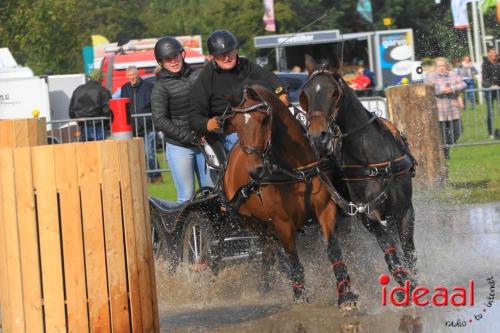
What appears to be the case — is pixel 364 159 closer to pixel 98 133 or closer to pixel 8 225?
pixel 8 225

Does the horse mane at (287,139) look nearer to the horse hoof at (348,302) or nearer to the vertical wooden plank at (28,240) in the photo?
the horse hoof at (348,302)

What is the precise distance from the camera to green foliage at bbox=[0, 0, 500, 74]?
33.0 meters

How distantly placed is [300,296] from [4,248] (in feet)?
10.5

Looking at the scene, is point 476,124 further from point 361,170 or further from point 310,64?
point 310,64

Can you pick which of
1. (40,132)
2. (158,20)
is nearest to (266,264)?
(40,132)

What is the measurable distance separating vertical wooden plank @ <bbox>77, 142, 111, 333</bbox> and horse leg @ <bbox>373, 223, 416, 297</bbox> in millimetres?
3099

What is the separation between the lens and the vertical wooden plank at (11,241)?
6.74 meters

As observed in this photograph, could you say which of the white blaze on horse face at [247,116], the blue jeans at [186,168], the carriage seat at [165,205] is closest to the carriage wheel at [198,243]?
the carriage seat at [165,205]

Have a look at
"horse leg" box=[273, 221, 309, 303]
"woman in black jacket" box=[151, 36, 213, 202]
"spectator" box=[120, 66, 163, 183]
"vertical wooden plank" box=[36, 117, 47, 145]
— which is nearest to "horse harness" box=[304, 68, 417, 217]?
"horse leg" box=[273, 221, 309, 303]

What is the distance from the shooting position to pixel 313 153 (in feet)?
30.4

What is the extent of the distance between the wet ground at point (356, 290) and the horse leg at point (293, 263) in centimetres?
11

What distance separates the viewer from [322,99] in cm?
862

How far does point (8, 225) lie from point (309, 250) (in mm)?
4126

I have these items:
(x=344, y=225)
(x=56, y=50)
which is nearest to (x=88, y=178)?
(x=344, y=225)
